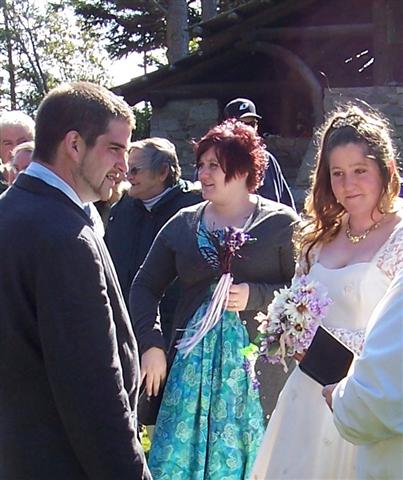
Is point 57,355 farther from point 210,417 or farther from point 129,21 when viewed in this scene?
point 129,21

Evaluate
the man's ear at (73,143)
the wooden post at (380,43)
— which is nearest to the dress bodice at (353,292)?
the man's ear at (73,143)

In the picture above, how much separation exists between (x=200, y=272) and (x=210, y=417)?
64 centimetres

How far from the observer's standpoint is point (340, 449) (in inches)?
111

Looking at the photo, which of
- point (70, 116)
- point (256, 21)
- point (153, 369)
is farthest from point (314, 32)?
point (70, 116)

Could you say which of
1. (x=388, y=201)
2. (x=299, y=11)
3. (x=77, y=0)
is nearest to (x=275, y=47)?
(x=299, y=11)

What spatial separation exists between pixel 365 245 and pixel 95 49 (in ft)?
64.8

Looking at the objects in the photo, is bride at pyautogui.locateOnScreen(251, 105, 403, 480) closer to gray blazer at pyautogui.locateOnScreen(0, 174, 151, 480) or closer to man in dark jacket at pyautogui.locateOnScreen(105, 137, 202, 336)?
gray blazer at pyautogui.locateOnScreen(0, 174, 151, 480)

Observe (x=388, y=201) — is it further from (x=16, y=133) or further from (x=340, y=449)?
(x=16, y=133)

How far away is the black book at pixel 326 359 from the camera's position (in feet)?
8.41

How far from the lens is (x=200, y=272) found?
12.1 ft

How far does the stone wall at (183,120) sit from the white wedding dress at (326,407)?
319 inches

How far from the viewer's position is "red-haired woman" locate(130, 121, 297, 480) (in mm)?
3627

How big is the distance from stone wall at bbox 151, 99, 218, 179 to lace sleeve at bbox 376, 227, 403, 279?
8.15 metres

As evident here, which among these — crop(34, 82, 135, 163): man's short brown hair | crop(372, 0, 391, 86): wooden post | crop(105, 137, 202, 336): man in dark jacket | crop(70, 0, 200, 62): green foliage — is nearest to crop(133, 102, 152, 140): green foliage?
crop(70, 0, 200, 62): green foliage
